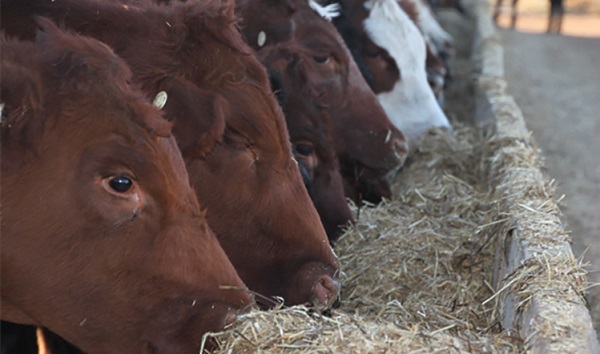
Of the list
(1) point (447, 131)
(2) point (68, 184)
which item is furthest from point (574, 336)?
(1) point (447, 131)

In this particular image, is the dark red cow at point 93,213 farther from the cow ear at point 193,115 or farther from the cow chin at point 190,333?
the cow ear at point 193,115

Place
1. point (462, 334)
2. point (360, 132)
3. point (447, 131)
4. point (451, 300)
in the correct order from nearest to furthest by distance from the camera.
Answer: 1. point (462, 334)
2. point (451, 300)
3. point (360, 132)
4. point (447, 131)

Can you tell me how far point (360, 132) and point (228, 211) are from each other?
190 cm

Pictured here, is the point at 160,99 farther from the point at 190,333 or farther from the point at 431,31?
the point at 431,31

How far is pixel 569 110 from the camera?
41.8ft

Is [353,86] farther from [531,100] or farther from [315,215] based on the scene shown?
[531,100]

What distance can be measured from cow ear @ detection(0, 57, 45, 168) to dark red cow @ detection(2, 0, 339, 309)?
917mm

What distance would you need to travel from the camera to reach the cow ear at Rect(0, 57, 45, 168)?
2920mm

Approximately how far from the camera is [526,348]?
3.37 metres

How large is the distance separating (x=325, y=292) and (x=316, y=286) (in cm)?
4

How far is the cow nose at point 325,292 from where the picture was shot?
12.4ft

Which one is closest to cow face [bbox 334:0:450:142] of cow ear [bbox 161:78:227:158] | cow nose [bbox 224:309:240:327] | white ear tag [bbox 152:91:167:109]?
cow ear [bbox 161:78:227:158]

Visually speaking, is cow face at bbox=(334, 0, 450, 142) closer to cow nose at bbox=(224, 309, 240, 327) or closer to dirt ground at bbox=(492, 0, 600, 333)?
dirt ground at bbox=(492, 0, 600, 333)

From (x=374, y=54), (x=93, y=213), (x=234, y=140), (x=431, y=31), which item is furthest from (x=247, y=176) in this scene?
(x=431, y=31)
